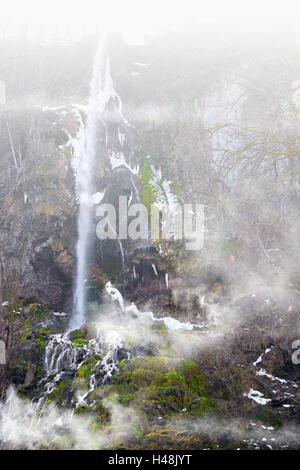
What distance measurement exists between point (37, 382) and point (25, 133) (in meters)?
17.2

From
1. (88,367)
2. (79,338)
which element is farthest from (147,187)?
(88,367)

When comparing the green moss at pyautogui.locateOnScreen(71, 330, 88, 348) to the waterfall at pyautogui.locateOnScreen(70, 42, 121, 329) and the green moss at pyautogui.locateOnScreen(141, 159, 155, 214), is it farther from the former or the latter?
the green moss at pyautogui.locateOnScreen(141, 159, 155, 214)

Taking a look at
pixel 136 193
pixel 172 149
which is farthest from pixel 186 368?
pixel 172 149

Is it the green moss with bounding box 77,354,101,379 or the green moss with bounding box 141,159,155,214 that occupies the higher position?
the green moss with bounding box 141,159,155,214

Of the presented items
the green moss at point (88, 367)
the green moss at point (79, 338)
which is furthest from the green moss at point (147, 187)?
the green moss at point (88, 367)

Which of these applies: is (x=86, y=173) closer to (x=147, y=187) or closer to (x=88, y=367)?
(x=147, y=187)

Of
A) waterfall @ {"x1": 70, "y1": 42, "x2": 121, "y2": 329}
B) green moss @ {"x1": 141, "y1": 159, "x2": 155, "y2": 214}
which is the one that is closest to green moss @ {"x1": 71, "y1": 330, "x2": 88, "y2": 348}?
waterfall @ {"x1": 70, "y1": 42, "x2": 121, "y2": 329}

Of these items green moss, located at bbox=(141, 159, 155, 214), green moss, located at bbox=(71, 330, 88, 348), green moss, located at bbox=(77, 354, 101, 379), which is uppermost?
green moss, located at bbox=(141, 159, 155, 214)

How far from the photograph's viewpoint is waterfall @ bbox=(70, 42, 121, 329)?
54.5ft

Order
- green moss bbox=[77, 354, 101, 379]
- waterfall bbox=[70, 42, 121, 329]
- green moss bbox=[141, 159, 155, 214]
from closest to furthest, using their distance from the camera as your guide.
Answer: green moss bbox=[77, 354, 101, 379]
waterfall bbox=[70, 42, 121, 329]
green moss bbox=[141, 159, 155, 214]

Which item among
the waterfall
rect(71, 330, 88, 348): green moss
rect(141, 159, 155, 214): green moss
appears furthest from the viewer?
rect(141, 159, 155, 214): green moss

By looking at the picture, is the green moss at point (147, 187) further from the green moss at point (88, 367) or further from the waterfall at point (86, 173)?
the green moss at point (88, 367)

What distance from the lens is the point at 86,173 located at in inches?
784

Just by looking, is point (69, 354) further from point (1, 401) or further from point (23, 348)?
point (1, 401)
